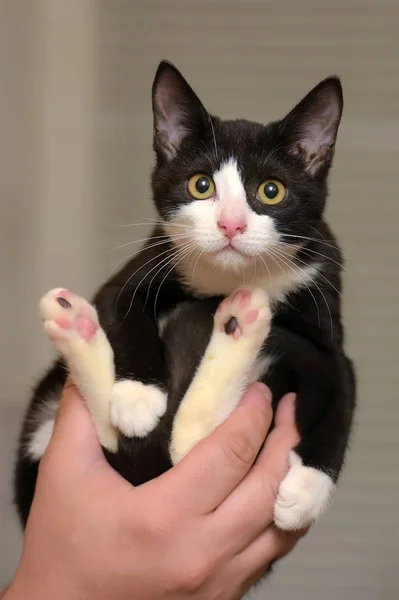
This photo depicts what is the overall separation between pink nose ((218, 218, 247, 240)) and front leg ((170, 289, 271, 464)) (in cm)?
10

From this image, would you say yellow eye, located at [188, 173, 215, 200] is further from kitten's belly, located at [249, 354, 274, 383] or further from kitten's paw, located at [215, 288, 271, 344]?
kitten's belly, located at [249, 354, 274, 383]

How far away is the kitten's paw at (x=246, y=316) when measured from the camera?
0.84 meters

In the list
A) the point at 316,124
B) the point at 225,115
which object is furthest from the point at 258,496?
the point at 225,115

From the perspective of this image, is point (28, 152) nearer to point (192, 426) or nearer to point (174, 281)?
point (174, 281)

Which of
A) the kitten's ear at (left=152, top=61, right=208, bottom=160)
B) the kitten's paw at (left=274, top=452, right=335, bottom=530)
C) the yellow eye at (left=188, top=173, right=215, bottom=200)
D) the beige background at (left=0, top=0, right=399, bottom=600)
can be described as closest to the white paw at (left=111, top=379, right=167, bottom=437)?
the kitten's paw at (left=274, top=452, right=335, bottom=530)

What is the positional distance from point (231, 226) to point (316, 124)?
284mm

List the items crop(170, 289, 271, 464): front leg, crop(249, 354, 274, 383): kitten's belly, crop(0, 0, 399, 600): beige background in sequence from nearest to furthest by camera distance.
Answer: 1. crop(170, 289, 271, 464): front leg
2. crop(249, 354, 274, 383): kitten's belly
3. crop(0, 0, 399, 600): beige background

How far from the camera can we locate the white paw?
2.64 ft

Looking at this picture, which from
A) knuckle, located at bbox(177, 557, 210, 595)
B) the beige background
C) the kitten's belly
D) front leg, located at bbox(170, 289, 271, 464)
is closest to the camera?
knuckle, located at bbox(177, 557, 210, 595)

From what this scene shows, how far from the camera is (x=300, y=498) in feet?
2.62

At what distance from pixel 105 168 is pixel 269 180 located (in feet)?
2.73

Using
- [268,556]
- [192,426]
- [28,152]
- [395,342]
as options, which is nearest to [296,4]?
[28,152]

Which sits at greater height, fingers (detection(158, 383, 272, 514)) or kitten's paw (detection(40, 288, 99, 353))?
kitten's paw (detection(40, 288, 99, 353))

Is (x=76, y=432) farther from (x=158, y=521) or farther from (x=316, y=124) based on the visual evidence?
(x=316, y=124)
